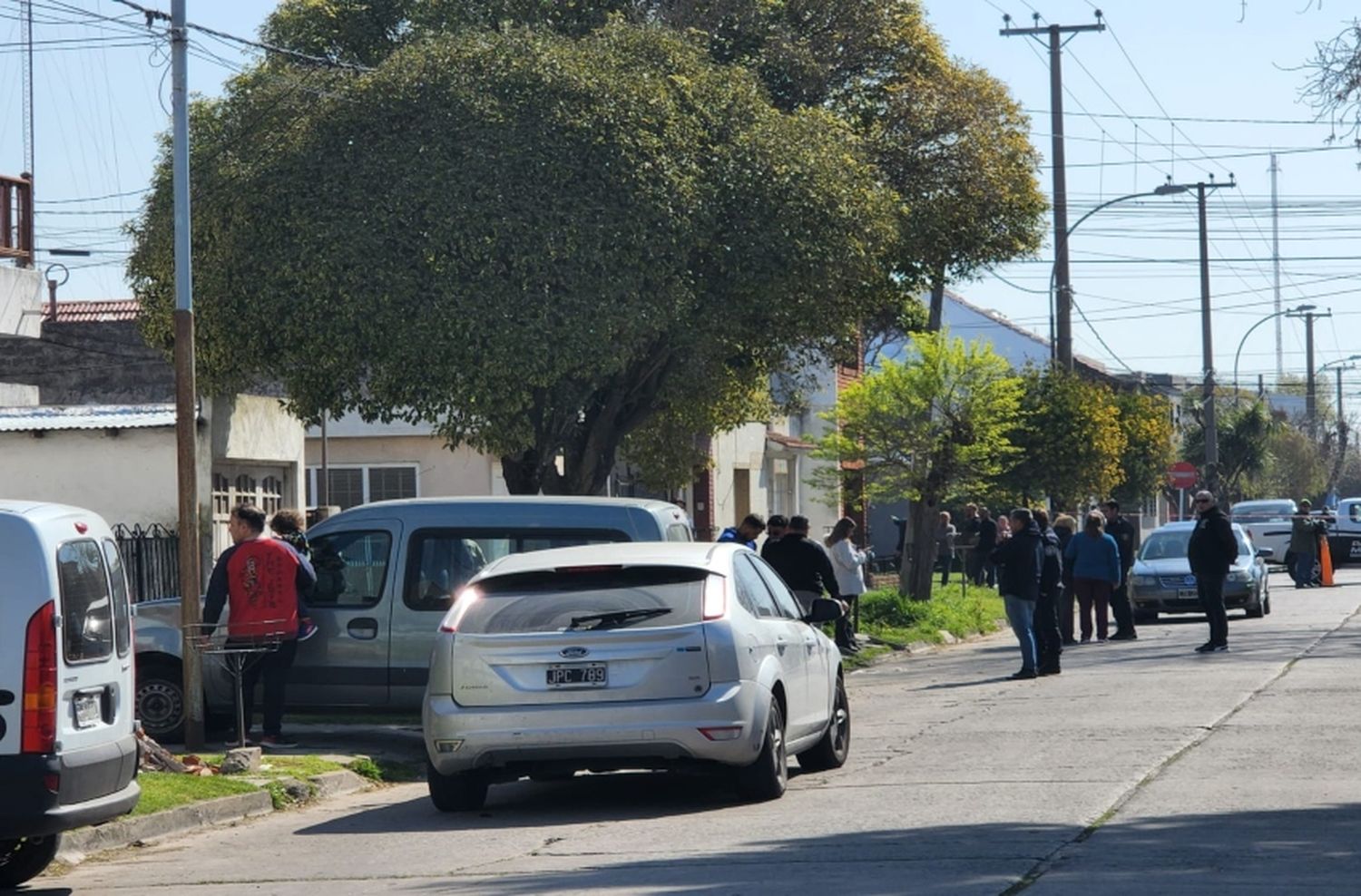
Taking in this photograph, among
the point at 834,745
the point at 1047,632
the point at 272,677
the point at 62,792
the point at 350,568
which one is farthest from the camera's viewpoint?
the point at 1047,632

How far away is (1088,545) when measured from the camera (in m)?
25.4

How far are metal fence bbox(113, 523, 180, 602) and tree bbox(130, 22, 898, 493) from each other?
174 cm

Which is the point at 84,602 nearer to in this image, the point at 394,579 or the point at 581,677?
the point at 581,677

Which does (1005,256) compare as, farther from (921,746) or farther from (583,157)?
(921,746)

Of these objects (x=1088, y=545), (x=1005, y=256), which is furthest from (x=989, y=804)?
(x=1005, y=256)

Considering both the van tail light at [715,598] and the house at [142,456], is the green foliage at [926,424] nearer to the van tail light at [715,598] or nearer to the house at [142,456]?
the house at [142,456]

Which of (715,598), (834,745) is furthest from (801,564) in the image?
(715,598)

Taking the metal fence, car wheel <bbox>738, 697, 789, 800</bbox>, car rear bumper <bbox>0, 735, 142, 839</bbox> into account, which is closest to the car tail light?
car wheel <bbox>738, 697, 789, 800</bbox>

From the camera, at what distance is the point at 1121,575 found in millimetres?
26141

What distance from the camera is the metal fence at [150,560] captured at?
67.1ft

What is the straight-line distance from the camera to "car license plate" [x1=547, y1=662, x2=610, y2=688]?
11.2 metres

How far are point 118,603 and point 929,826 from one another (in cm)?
410

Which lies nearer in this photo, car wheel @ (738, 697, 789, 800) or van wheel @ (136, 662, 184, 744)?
car wheel @ (738, 697, 789, 800)

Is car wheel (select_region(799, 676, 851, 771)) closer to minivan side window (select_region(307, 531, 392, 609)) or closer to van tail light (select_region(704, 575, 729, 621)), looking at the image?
van tail light (select_region(704, 575, 729, 621))
